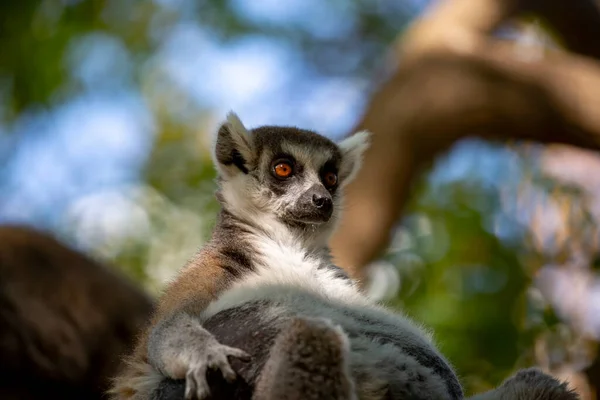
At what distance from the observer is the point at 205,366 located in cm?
286

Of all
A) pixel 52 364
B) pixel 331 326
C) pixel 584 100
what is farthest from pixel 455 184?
pixel 331 326

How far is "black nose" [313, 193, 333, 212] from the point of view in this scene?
162 inches

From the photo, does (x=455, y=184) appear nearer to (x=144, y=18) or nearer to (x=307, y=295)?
(x=307, y=295)

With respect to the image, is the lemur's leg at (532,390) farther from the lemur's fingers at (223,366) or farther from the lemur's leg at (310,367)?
the lemur's fingers at (223,366)

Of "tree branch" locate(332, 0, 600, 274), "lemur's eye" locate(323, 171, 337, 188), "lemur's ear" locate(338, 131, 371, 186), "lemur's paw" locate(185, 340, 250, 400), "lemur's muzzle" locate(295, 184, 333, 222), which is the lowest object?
"lemur's paw" locate(185, 340, 250, 400)

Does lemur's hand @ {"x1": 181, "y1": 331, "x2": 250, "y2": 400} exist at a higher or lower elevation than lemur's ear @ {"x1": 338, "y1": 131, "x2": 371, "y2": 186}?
lower

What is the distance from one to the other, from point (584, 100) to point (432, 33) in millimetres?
1783

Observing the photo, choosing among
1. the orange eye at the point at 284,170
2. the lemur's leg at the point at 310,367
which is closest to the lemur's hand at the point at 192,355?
the lemur's leg at the point at 310,367

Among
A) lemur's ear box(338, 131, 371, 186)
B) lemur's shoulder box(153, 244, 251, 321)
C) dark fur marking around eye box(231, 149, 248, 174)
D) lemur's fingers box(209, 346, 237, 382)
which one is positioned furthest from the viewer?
lemur's ear box(338, 131, 371, 186)

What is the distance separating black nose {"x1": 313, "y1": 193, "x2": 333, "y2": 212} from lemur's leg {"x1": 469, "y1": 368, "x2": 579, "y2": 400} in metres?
1.35

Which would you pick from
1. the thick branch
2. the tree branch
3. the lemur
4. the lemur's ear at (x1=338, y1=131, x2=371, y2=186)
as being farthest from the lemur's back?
the thick branch

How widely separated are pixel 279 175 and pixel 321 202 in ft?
1.08

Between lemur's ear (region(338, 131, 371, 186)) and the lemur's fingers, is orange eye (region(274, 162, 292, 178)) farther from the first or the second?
the lemur's fingers

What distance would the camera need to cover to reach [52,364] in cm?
676
